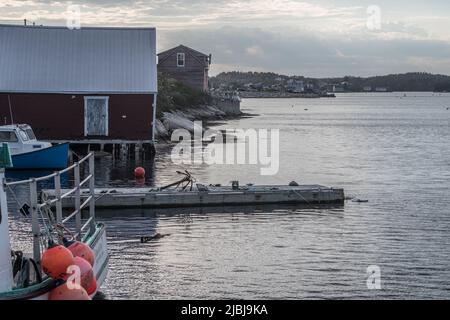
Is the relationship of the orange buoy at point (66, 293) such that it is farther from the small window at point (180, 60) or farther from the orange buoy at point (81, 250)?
the small window at point (180, 60)

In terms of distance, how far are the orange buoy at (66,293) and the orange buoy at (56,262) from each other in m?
0.16

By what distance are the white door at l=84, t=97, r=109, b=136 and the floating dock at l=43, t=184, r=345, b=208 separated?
58.5 ft

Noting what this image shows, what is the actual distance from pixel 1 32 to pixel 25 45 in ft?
5.70

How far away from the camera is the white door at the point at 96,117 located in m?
45.9

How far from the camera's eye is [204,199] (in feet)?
91.5

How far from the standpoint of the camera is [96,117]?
4609 cm

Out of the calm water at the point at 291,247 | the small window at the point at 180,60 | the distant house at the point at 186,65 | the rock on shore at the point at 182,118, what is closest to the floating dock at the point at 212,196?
the calm water at the point at 291,247

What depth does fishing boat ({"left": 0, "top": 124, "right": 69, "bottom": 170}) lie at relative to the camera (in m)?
37.2

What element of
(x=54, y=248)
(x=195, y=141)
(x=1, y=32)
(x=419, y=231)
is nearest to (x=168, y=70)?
(x=195, y=141)

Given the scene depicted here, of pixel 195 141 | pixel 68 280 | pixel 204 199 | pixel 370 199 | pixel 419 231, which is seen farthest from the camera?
pixel 195 141

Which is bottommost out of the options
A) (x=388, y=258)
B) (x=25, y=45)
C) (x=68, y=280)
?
(x=388, y=258)

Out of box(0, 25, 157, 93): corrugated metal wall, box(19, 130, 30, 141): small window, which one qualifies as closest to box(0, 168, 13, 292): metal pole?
box(19, 130, 30, 141): small window

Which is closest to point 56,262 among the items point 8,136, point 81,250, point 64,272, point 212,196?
point 64,272
